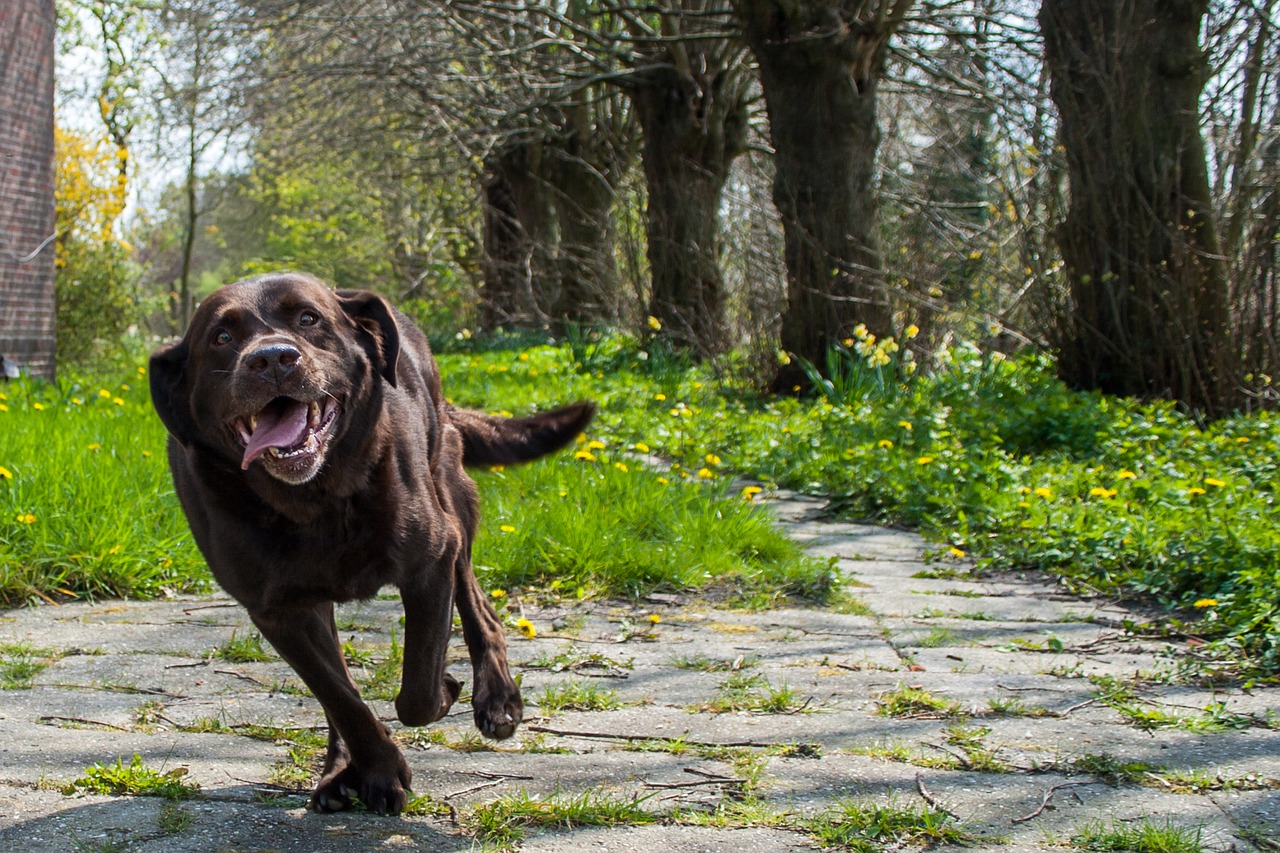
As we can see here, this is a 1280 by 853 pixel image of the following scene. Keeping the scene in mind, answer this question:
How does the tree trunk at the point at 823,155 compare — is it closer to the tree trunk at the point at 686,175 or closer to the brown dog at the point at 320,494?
the tree trunk at the point at 686,175

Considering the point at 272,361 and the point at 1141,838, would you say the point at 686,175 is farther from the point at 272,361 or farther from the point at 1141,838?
the point at 1141,838

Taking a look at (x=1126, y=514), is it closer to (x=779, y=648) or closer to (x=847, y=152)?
(x=779, y=648)

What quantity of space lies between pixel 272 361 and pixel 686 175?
10.8 m

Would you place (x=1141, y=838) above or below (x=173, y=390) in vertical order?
below

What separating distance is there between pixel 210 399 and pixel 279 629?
2.03 feet

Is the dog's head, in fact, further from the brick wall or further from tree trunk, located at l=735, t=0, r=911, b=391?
the brick wall

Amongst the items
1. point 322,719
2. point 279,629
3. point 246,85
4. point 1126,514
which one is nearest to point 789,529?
point 1126,514

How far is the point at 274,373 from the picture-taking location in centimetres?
300

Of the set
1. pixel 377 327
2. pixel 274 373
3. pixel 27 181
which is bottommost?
pixel 274 373

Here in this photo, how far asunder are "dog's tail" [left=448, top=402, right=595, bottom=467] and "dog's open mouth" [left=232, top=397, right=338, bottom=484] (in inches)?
55.2

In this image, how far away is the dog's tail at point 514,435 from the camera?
15.1 feet

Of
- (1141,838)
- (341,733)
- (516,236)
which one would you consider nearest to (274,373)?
(341,733)

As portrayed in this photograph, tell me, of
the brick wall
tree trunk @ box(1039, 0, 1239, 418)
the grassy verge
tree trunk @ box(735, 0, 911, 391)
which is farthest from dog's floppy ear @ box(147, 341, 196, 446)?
the brick wall

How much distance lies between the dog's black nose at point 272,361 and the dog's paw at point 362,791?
0.98m
